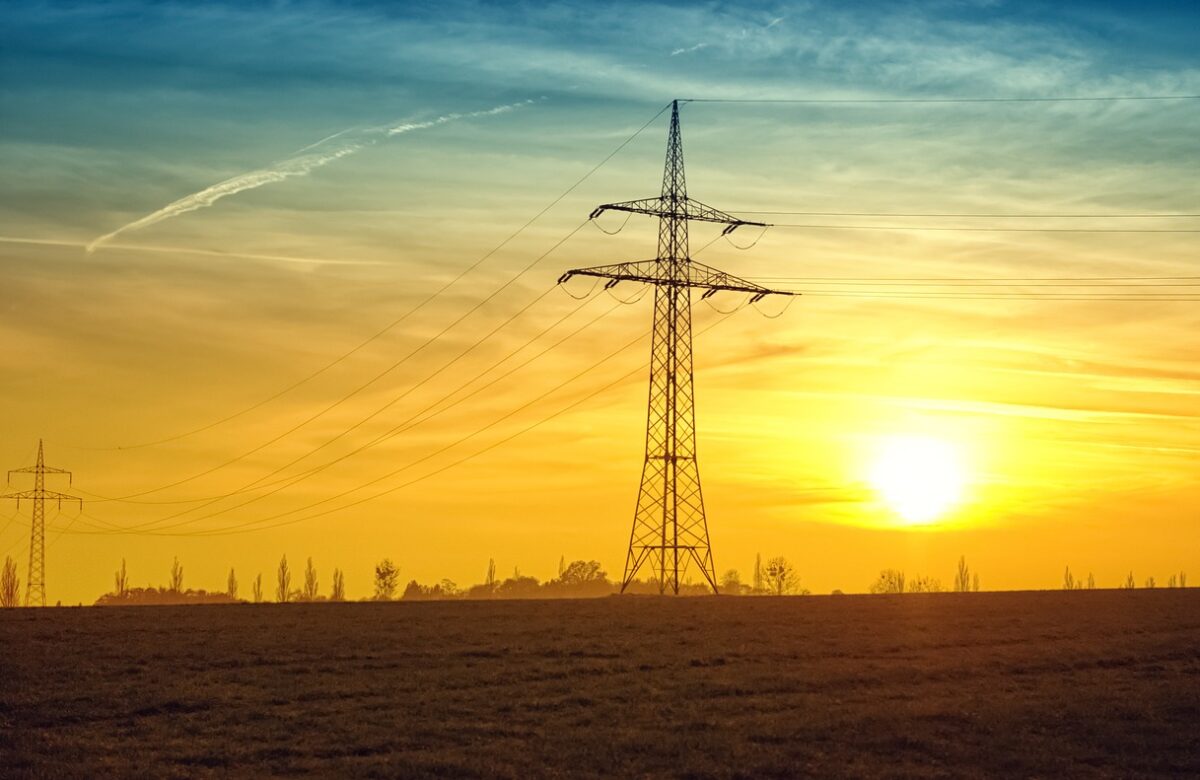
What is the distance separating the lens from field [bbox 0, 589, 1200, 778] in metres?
35.7

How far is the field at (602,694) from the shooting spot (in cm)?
3572

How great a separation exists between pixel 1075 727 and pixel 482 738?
18.5 m

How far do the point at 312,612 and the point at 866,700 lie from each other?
3883 cm

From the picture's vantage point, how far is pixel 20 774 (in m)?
33.3

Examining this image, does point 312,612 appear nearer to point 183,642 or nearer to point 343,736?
point 183,642

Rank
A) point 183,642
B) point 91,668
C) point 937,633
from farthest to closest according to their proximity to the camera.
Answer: point 937,633, point 183,642, point 91,668

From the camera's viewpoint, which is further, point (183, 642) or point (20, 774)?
point (183, 642)

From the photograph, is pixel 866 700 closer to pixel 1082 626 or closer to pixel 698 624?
pixel 698 624

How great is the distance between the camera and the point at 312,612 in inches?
2896

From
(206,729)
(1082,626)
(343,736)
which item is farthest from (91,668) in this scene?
(1082,626)

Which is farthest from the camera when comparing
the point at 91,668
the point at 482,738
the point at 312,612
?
the point at 312,612

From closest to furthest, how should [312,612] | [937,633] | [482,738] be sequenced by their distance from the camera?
[482,738]
[937,633]
[312,612]

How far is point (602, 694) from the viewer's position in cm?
4469

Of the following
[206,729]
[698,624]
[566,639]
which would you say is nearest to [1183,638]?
[698,624]
